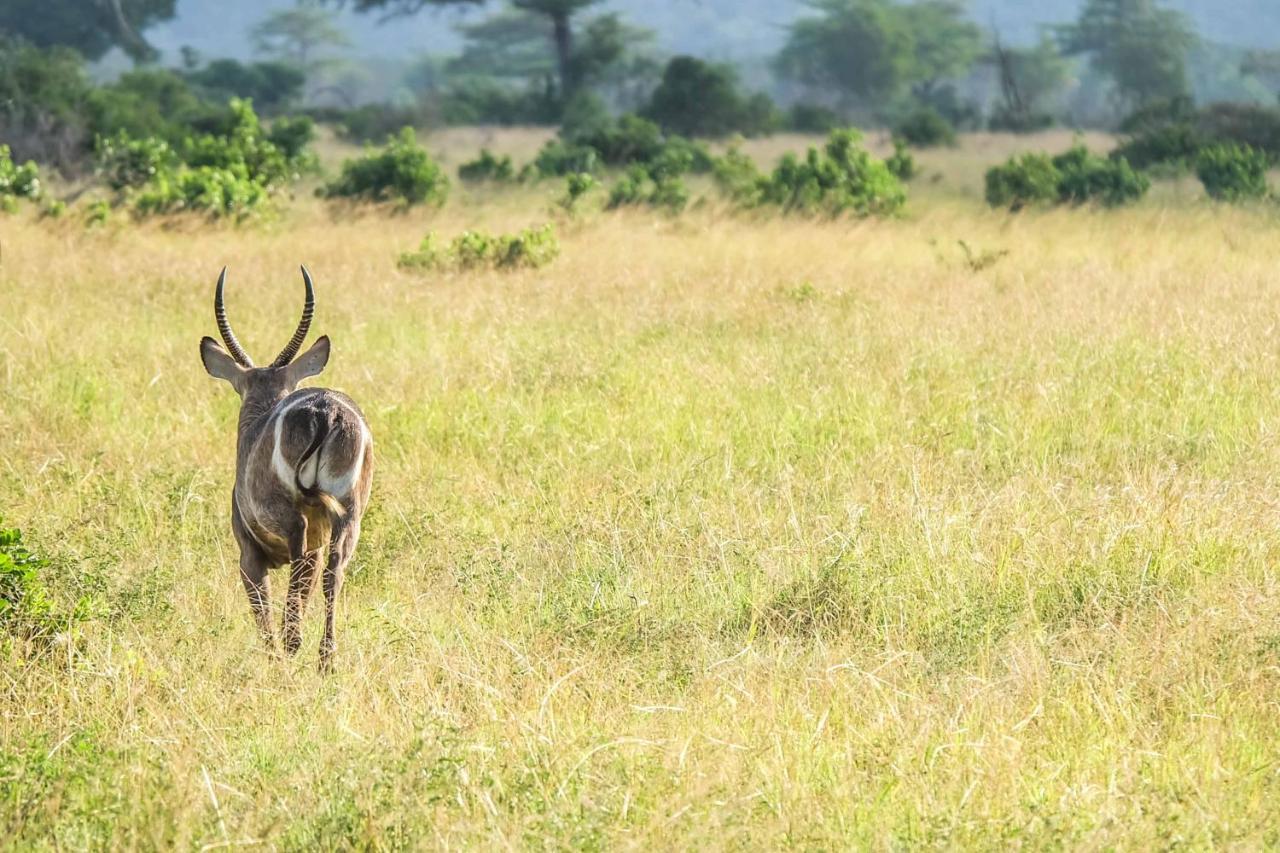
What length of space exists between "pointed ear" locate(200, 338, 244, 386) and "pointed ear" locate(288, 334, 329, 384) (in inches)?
6.8

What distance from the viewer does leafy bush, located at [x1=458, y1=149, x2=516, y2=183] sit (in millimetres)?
21719

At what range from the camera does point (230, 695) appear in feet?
12.7

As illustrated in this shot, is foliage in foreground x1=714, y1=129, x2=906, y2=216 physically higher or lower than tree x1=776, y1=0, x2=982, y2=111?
higher

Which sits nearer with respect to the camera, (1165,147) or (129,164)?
(129,164)

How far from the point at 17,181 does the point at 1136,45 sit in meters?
52.9

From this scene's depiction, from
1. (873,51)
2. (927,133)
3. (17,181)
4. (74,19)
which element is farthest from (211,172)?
(873,51)

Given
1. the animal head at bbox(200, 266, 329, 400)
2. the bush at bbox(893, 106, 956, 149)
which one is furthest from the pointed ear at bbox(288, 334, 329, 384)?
the bush at bbox(893, 106, 956, 149)

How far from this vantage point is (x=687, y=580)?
15.7 feet

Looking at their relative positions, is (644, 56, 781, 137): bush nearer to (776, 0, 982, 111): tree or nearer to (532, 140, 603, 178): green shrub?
(532, 140, 603, 178): green shrub

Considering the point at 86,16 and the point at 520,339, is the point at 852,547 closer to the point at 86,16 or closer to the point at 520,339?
the point at 520,339

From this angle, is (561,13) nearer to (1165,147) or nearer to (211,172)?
(1165,147)

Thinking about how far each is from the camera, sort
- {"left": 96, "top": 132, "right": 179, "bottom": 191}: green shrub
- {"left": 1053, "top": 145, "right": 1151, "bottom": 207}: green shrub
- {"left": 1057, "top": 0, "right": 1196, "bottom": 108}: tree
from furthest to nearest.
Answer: {"left": 1057, "top": 0, "right": 1196, "bottom": 108}: tree, {"left": 1053, "top": 145, "right": 1151, "bottom": 207}: green shrub, {"left": 96, "top": 132, "right": 179, "bottom": 191}: green shrub

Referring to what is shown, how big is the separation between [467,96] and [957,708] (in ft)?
139

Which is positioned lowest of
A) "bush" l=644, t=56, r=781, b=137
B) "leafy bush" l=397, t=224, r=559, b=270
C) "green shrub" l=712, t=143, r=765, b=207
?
"bush" l=644, t=56, r=781, b=137
